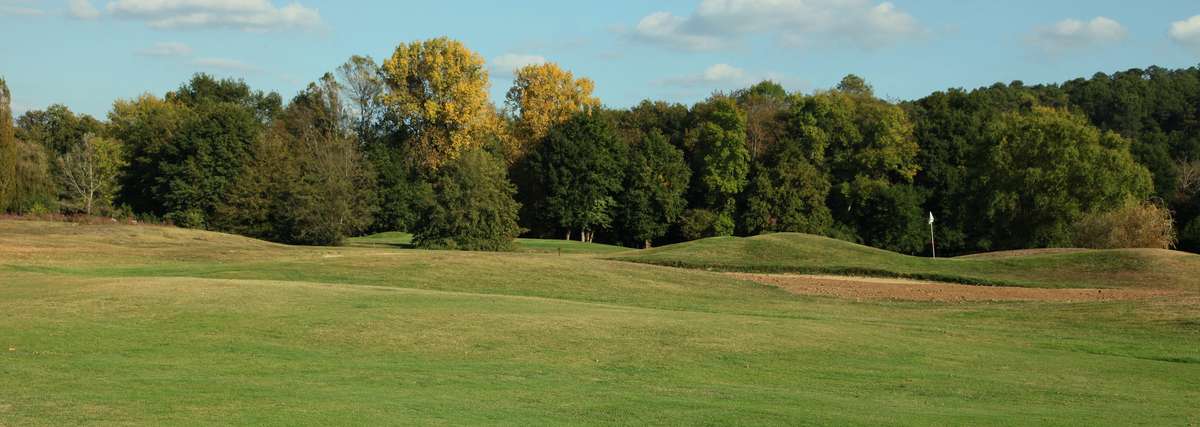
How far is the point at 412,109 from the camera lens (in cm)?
8506

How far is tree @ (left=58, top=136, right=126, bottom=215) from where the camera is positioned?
85.9 metres

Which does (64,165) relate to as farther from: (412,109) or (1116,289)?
(1116,289)

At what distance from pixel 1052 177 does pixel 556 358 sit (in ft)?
198

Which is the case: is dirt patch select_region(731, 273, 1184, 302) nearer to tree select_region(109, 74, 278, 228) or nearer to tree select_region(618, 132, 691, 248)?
tree select_region(618, 132, 691, 248)

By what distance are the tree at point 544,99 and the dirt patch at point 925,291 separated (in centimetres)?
4797

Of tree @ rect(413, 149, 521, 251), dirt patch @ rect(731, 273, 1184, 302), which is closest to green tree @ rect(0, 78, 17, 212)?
tree @ rect(413, 149, 521, 251)

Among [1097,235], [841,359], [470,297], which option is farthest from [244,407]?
[1097,235]

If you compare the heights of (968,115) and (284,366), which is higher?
(968,115)

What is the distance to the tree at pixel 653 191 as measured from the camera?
83625 mm

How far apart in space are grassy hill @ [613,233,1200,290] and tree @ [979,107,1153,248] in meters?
20.4

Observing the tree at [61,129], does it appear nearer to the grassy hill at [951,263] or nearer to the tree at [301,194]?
the tree at [301,194]

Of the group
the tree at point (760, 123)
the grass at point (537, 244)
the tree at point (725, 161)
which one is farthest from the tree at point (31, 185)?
the tree at point (760, 123)

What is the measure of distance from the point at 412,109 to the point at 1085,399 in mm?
74152

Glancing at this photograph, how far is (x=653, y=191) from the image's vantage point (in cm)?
8400
